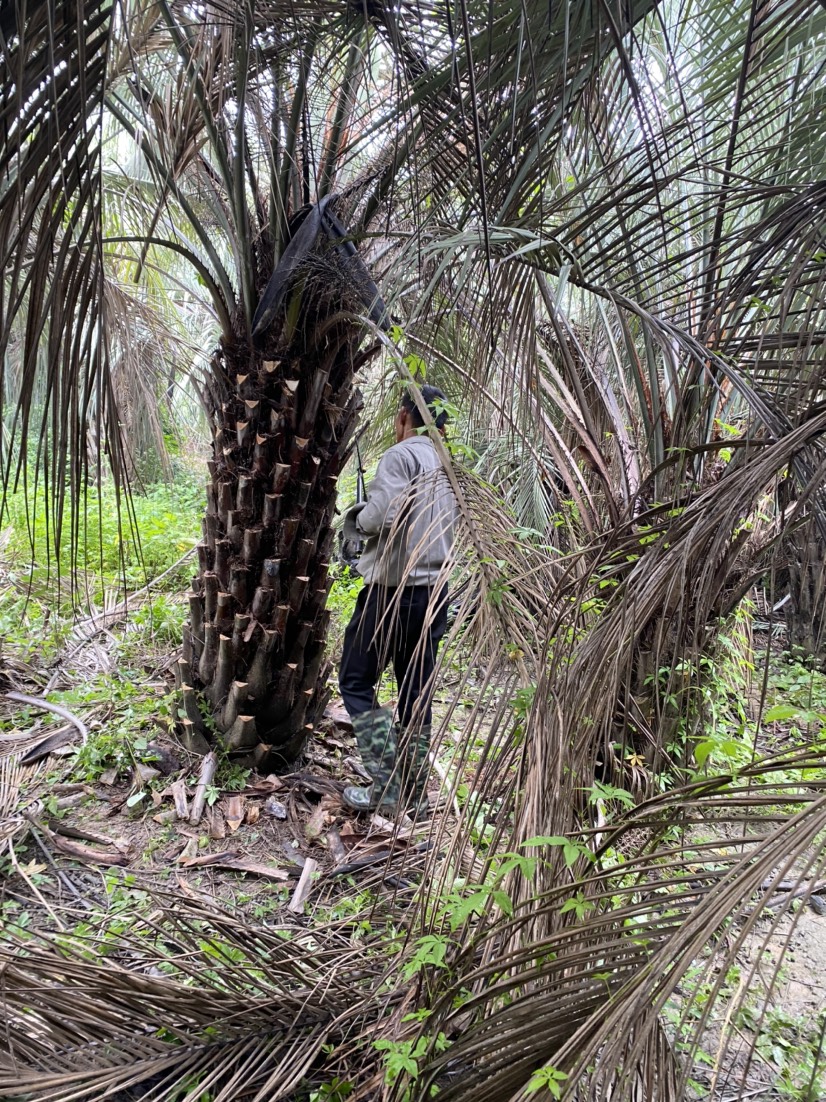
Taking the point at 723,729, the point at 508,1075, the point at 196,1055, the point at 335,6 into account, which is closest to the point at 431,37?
the point at 335,6

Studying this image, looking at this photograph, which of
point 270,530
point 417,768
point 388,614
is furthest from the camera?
point 270,530

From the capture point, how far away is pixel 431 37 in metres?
1.50

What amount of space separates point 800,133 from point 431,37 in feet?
2.96

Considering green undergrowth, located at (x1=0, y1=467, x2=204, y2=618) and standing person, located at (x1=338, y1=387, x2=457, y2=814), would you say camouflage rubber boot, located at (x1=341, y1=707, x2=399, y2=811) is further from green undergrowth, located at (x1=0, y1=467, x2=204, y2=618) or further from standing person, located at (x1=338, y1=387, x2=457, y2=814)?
green undergrowth, located at (x1=0, y1=467, x2=204, y2=618)

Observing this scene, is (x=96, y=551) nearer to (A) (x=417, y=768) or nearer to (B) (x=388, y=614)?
(B) (x=388, y=614)

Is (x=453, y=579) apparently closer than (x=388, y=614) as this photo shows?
Yes

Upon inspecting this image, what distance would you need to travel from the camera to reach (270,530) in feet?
9.22

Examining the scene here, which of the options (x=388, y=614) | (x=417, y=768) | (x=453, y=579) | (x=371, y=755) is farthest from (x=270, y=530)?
(x=417, y=768)

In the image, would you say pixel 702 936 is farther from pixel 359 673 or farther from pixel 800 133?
pixel 359 673

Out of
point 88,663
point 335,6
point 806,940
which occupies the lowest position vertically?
point 806,940

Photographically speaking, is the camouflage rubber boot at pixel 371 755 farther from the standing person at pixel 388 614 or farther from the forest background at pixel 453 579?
the forest background at pixel 453 579

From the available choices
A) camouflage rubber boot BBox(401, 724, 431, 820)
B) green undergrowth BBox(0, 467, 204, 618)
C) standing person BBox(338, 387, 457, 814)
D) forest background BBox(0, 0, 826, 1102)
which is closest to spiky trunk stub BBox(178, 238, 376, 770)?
forest background BBox(0, 0, 826, 1102)

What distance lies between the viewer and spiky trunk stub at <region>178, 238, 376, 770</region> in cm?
274

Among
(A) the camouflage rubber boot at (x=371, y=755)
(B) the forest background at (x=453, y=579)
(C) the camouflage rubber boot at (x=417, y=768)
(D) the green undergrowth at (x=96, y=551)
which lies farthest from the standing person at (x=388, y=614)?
(D) the green undergrowth at (x=96, y=551)
